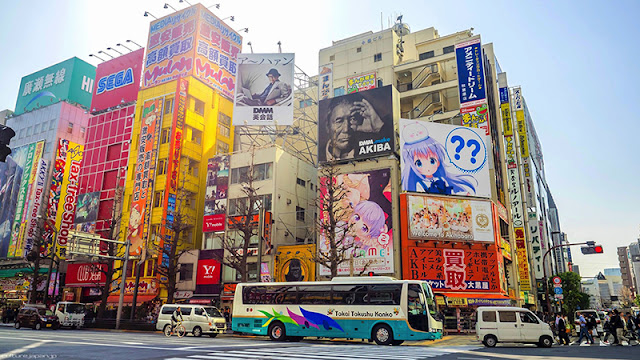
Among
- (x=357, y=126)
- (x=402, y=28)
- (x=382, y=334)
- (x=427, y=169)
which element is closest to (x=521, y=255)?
(x=427, y=169)

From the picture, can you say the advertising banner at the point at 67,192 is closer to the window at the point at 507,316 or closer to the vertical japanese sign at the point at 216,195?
the vertical japanese sign at the point at 216,195

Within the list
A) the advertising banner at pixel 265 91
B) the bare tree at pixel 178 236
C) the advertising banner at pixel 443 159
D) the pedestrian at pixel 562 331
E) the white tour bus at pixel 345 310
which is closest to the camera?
the white tour bus at pixel 345 310

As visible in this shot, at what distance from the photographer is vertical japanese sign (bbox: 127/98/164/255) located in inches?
1848

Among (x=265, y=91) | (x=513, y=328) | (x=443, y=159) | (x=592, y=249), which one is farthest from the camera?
(x=265, y=91)

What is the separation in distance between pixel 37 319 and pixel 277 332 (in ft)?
64.7

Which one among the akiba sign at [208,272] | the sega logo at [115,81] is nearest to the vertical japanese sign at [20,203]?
the sega logo at [115,81]

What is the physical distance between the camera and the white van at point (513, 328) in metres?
20.9

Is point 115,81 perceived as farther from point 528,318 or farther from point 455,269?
point 528,318

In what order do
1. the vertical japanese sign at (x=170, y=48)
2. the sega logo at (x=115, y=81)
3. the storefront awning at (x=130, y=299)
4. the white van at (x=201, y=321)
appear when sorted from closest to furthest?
the white van at (x=201, y=321)
the storefront awning at (x=130, y=299)
the vertical japanese sign at (x=170, y=48)
the sega logo at (x=115, y=81)

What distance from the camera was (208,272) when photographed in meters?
43.1

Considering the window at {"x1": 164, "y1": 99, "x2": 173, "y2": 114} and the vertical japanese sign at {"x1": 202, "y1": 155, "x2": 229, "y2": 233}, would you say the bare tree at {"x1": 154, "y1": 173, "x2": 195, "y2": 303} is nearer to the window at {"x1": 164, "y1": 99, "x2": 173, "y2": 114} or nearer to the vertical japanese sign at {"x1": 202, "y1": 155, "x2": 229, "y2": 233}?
the vertical japanese sign at {"x1": 202, "y1": 155, "x2": 229, "y2": 233}

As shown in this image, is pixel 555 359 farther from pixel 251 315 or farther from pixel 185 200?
pixel 185 200

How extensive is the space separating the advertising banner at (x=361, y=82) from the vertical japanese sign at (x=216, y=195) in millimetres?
18407

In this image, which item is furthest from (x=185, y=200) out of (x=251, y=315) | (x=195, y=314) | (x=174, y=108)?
(x=251, y=315)
